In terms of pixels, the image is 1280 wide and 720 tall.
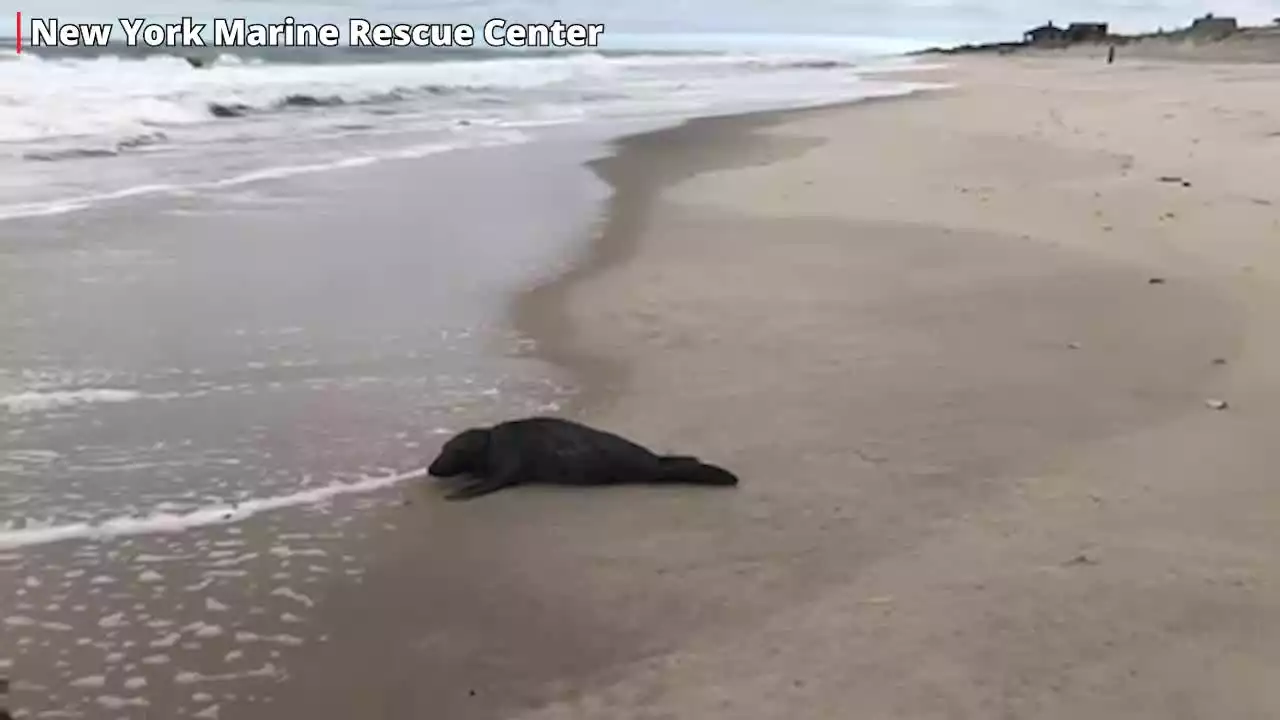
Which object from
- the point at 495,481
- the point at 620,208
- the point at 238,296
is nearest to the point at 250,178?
the point at 620,208

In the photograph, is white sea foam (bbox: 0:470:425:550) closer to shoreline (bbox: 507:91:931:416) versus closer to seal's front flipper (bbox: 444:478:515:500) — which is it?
seal's front flipper (bbox: 444:478:515:500)

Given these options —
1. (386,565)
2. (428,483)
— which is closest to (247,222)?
(428,483)

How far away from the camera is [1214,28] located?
53.6m

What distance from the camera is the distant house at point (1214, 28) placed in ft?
163

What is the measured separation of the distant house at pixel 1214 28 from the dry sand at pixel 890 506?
47.0 m

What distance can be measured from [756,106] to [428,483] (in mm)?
18318

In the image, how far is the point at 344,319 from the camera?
17.8ft

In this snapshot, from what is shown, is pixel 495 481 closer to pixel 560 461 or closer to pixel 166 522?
pixel 560 461

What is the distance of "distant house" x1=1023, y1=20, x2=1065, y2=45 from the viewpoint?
71.1 m

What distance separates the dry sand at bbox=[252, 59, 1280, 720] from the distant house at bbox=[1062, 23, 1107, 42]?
64.0 meters

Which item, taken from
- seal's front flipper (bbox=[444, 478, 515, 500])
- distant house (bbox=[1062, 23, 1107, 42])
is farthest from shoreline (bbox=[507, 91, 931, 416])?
distant house (bbox=[1062, 23, 1107, 42])


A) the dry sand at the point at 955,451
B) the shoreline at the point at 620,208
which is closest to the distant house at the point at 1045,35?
the shoreline at the point at 620,208

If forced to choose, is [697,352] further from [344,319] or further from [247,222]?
[247,222]

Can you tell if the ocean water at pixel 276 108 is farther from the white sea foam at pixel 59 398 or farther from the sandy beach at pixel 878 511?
the sandy beach at pixel 878 511
